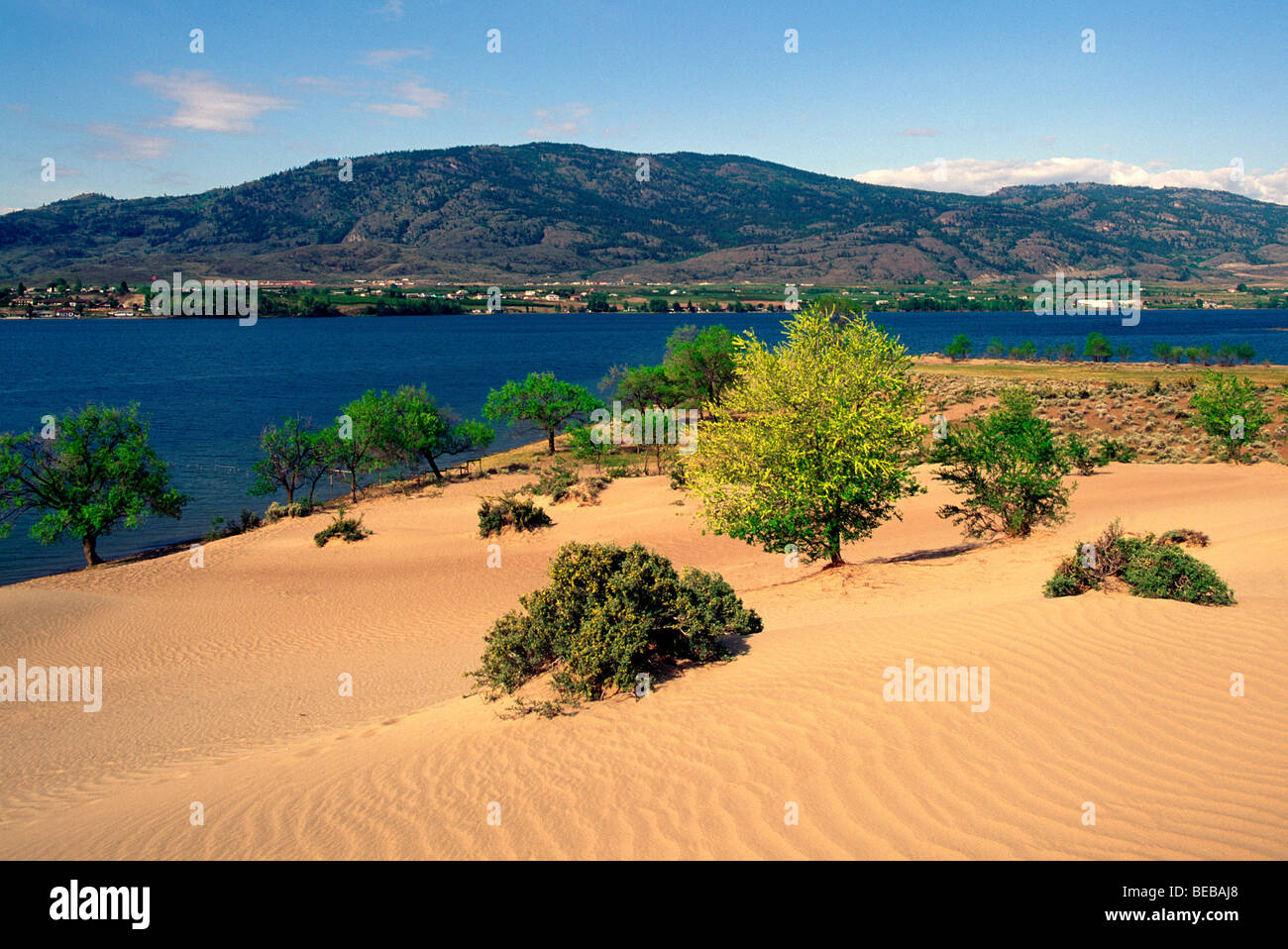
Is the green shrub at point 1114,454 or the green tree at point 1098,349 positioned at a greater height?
the green tree at point 1098,349

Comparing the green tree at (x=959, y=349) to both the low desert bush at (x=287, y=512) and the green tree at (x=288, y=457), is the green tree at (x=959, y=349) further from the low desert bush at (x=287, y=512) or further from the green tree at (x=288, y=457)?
the low desert bush at (x=287, y=512)

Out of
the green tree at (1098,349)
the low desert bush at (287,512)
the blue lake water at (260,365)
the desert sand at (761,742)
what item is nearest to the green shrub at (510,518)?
the desert sand at (761,742)

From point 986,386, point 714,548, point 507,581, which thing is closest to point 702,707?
point 507,581

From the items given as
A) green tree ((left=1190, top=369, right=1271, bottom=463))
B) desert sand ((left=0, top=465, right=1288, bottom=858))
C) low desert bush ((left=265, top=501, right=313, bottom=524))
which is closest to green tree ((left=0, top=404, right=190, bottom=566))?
low desert bush ((left=265, top=501, right=313, bottom=524))

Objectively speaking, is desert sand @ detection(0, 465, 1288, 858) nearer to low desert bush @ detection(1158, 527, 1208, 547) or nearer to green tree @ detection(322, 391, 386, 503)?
low desert bush @ detection(1158, 527, 1208, 547)

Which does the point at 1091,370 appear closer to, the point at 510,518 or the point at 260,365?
the point at 510,518
